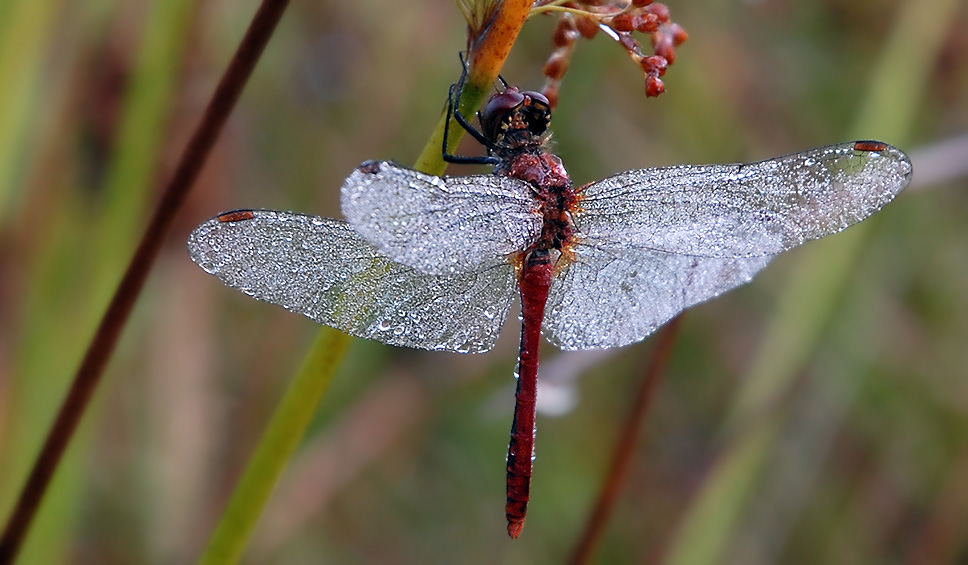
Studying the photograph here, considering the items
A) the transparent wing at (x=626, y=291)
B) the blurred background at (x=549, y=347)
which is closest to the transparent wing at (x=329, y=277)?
Result: the transparent wing at (x=626, y=291)

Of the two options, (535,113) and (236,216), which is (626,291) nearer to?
(535,113)

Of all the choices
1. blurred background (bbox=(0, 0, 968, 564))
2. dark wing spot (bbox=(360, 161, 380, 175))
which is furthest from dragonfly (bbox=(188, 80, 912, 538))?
blurred background (bbox=(0, 0, 968, 564))

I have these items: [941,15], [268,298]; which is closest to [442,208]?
[268,298]

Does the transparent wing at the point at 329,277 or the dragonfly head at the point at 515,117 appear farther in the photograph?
the dragonfly head at the point at 515,117

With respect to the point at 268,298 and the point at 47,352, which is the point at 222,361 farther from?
the point at 268,298

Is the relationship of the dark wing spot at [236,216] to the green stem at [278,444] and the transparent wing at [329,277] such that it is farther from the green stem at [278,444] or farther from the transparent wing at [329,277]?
the green stem at [278,444]

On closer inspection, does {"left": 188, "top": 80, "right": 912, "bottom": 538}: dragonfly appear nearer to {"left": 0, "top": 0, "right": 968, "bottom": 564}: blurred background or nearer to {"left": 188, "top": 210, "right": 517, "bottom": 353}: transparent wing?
{"left": 188, "top": 210, "right": 517, "bottom": 353}: transparent wing

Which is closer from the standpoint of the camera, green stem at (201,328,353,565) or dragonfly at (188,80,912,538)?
green stem at (201,328,353,565)
